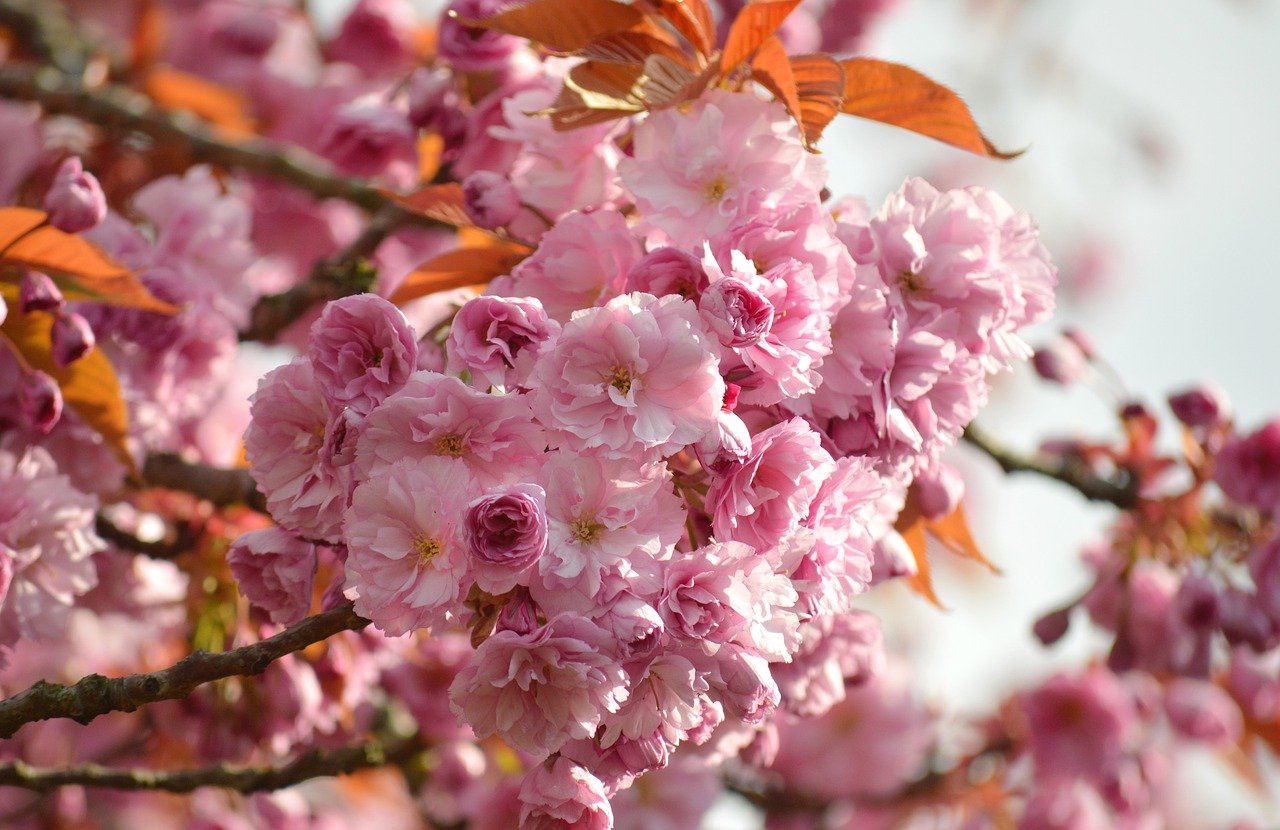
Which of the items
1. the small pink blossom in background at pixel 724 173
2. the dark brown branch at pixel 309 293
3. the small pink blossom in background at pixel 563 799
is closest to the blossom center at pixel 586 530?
the small pink blossom in background at pixel 563 799

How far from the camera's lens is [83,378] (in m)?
1.64

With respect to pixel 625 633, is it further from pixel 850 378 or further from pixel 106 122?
pixel 106 122

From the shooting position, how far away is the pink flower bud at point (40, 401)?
152cm

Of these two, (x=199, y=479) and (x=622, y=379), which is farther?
(x=199, y=479)

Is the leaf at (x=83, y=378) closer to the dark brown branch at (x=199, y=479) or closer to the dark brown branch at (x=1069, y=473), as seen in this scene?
the dark brown branch at (x=199, y=479)

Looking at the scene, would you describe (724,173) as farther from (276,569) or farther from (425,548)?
(276,569)

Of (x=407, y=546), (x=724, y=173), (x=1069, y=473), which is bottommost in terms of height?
(x=1069, y=473)

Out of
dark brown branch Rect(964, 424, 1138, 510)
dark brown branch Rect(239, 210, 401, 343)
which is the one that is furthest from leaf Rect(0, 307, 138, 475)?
dark brown branch Rect(964, 424, 1138, 510)

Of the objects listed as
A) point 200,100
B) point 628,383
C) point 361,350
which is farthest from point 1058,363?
point 200,100

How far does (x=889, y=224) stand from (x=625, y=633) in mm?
563

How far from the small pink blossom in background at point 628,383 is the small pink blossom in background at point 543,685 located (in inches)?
6.7

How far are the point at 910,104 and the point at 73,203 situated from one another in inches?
39.9

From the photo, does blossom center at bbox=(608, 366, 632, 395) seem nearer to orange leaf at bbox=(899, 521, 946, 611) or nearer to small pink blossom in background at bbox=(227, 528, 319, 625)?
small pink blossom in background at bbox=(227, 528, 319, 625)

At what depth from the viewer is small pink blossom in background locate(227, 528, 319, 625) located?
50.4 inches
